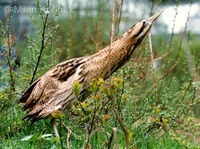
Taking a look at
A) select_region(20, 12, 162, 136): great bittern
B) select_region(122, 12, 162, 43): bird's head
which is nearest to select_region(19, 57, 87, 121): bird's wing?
select_region(20, 12, 162, 136): great bittern

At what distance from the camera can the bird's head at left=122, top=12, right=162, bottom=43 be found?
4.27m

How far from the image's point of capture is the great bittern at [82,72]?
4.26 m

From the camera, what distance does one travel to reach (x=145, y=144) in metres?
4.50

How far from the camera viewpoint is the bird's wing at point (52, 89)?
14.2 feet

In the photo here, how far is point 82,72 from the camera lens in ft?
14.0

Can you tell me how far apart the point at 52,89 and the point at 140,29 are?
0.80 meters

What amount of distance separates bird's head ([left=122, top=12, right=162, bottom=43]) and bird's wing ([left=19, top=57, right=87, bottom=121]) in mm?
389

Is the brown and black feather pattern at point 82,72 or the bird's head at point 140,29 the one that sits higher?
the bird's head at point 140,29

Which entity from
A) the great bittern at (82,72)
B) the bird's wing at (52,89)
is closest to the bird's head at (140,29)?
the great bittern at (82,72)

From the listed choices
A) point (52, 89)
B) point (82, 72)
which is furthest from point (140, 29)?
point (52, 89)

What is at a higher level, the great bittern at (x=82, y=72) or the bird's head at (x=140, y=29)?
the bird's head at (x=140, y=29)

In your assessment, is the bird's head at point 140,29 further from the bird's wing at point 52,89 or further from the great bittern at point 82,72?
the bird's wing at point 52,89

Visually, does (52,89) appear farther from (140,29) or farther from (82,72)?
(140,29)

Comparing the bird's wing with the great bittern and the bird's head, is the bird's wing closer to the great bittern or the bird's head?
the great bittern
